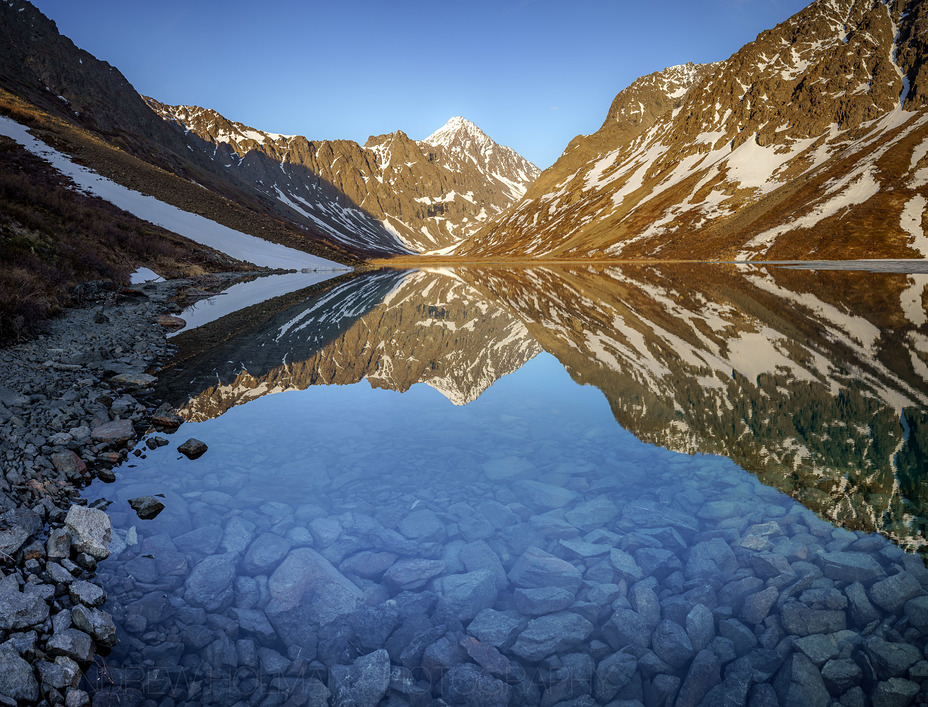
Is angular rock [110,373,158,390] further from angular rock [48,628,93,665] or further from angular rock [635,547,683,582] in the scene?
angular rock [635,547,683,582]

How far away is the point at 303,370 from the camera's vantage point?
18.8 metres

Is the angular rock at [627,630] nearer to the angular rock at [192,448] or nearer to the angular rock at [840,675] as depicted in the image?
the angular rock at [840,675]

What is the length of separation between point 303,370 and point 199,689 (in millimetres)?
14474

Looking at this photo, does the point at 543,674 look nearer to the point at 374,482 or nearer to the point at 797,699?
the point at 797,699

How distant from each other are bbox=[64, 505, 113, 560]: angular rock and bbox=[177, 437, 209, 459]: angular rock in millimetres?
3002

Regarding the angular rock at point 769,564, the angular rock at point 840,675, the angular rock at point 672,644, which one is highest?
the angular rock at point 769,564

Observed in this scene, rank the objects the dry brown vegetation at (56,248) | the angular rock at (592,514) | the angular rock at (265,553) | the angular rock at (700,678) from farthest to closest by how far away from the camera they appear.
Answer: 1. the dry brown vegetation at (56,248)
2. the angular rock at (592,514)
3. the angular rock at (265,553)
4. the angular rock at (700,678)

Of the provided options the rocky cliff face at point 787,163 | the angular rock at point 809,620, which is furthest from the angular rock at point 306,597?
the rocky cliff face at point 787,163

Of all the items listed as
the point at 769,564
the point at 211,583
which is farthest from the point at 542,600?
the point at 211,583

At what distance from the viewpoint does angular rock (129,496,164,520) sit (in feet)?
27.1

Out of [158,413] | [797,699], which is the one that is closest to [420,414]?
[158,413]

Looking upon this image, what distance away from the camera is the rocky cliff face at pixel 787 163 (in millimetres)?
89812

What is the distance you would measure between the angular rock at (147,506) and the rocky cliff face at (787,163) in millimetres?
102214

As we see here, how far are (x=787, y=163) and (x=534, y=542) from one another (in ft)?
484
